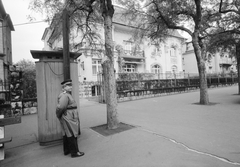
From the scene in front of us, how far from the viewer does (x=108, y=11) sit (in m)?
5.22

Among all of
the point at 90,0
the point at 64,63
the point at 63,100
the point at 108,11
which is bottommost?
the point at 63,100

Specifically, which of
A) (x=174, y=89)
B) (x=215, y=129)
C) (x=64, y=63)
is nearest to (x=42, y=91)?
(x=64, y=63)

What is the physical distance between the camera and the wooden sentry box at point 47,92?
409 centimetres

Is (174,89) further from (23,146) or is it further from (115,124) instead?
(23,146)

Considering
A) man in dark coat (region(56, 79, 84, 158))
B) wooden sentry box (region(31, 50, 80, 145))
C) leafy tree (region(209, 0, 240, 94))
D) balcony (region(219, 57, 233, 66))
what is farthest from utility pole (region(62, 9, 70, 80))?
balcony (region(219, 57, 233, 66))

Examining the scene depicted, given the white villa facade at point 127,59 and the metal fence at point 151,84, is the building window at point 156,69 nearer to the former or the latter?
the white villa facade at point 127,59

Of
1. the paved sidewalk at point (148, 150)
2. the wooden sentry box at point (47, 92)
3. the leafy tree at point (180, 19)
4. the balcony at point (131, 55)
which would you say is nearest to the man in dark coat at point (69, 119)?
the paved sidewalk at point (148, 150)

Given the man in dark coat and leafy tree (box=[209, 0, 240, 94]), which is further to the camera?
leafy tree (box=[209, 0, 240, 94])

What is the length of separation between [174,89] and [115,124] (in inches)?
527

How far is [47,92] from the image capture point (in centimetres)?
415

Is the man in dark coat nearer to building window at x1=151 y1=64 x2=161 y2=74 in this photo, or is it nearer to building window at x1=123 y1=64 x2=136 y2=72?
building window at x1=123 y1=64 x2=136 y2=72

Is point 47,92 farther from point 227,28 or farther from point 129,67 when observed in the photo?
point 129,67

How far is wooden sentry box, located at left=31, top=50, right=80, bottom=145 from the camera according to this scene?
4094 millimetres

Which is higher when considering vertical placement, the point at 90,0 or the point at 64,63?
the point at 90,0
